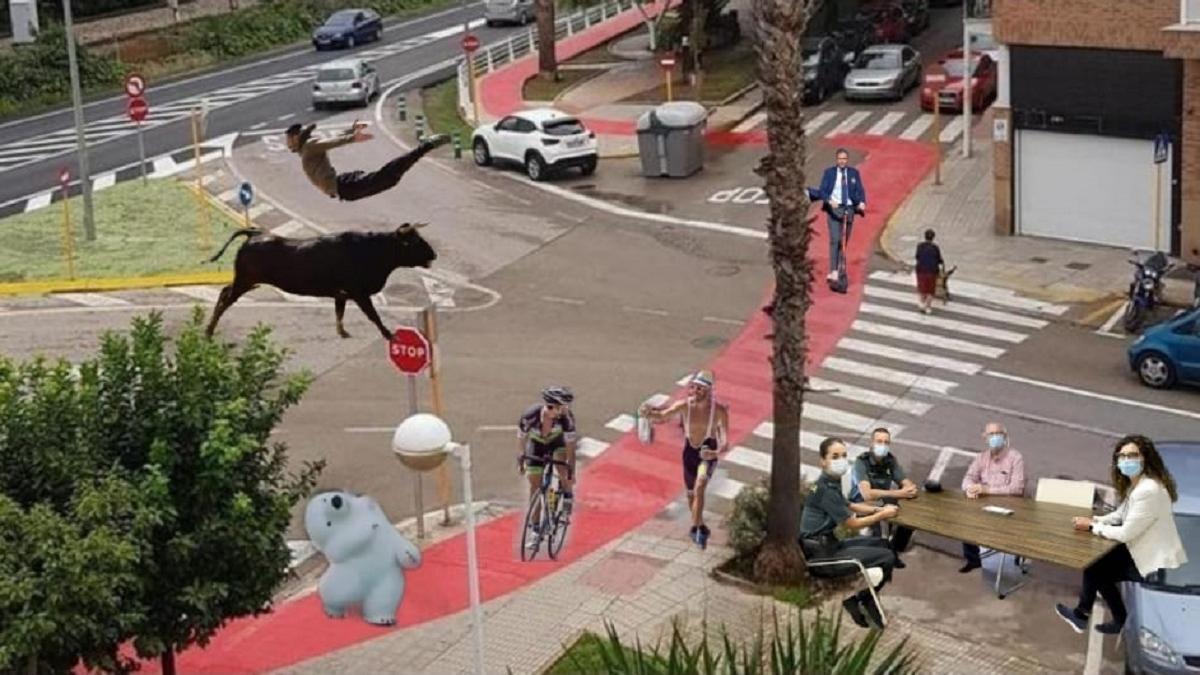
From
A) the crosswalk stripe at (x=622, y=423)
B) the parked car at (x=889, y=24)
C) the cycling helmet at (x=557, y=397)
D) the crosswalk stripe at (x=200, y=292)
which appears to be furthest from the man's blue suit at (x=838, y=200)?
the parked car at (x=889, y=24)

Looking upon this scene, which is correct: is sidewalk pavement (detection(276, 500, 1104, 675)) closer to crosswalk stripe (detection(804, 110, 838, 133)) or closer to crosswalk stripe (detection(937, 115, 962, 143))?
crosswalk stripe (detection(937, 115, 962, 143))

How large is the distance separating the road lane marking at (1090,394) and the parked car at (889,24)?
1100 inches

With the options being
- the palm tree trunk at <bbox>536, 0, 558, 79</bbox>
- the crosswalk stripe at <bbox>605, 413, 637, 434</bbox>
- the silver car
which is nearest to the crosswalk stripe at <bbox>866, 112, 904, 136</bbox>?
the silver car

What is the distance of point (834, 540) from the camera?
647 inches

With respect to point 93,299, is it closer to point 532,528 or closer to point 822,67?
point 532,528

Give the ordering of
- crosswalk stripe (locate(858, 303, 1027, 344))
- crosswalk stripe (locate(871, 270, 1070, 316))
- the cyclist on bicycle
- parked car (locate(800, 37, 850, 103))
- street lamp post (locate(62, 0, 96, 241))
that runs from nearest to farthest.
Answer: the cyclist on bicycle < crosswalk stripe (locate(858, 303, 1027, 344)) < crosswalk stripe (locate(871, 270, 1070, 316)) < street lamp post (locate(62, 0, 96, 241)) < parked car (locate(800, 37, 850, 103))

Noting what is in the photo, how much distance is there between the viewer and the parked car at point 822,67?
45344 mm

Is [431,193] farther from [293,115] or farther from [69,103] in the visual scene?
[69,103]

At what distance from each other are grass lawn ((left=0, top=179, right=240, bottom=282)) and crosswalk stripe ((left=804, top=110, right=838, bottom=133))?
1448cm

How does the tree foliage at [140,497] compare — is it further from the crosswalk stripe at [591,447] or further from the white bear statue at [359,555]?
the crosswalk stripe at [591,447]

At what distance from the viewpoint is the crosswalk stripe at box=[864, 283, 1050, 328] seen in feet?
90.9

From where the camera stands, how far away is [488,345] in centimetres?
2742

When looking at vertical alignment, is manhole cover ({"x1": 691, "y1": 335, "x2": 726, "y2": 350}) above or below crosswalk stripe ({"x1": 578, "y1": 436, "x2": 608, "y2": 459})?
below

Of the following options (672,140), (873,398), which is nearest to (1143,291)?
(873,398)
